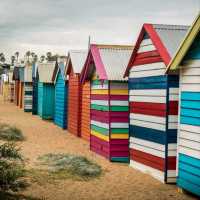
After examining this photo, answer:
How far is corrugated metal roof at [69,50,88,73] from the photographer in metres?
19.0

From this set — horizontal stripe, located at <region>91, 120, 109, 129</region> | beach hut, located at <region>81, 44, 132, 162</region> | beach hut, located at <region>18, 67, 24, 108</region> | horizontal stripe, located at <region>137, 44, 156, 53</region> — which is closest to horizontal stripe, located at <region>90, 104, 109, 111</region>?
beach hut, located at <region>81, 44, 132, 162</region>

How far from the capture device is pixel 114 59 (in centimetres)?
1385

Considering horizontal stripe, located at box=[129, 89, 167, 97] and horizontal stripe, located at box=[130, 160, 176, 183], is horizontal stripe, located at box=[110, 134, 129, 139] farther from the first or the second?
horizontal stripe, located at box=[129, 89, 167, 97]

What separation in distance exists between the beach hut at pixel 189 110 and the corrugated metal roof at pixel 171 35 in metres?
0.92

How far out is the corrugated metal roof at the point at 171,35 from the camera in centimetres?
1022

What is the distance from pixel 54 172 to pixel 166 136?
3.04m

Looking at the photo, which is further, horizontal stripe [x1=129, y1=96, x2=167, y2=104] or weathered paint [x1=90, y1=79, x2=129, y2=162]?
weathered paint [x1=90, y1=79, x2=129, y2=162]

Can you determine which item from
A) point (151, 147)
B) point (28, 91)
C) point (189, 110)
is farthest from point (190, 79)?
point (28, 91)

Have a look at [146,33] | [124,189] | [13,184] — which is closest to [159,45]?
[146,33]

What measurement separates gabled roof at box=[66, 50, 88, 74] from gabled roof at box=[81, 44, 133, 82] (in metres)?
3.90

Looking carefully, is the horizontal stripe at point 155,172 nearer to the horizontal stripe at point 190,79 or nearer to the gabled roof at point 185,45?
the horizontal stripe at point 190,79

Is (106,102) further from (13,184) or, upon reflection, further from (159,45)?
(13,184)

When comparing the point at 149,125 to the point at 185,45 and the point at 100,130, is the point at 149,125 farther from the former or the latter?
the point at 100,130

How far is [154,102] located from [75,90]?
9.01 metres
